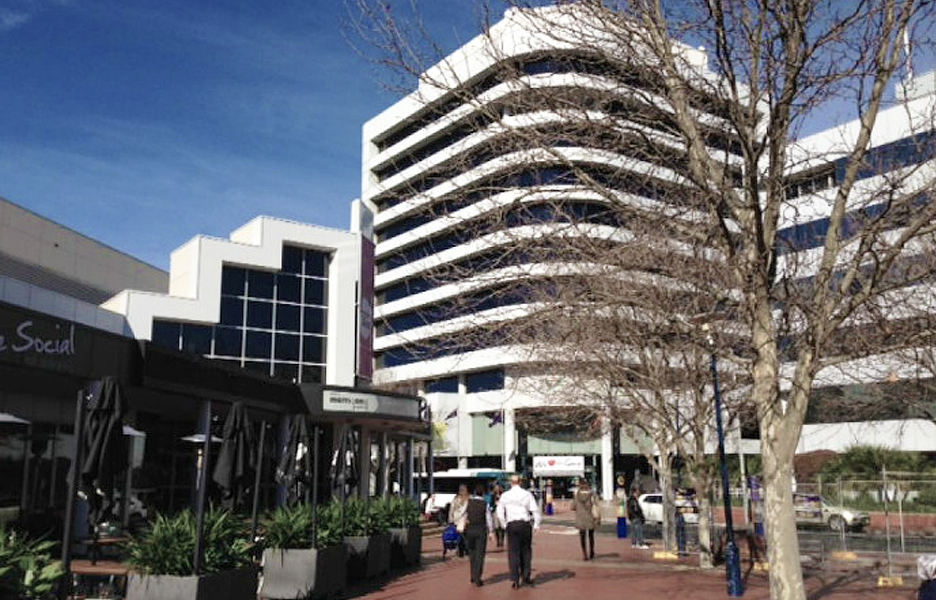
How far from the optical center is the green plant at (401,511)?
16.8 m

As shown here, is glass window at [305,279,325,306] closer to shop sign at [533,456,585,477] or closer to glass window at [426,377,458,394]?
shop sign at [533,456,585,477]

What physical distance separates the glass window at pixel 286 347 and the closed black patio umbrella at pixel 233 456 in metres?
30.9

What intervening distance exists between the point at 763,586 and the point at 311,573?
26.1ft

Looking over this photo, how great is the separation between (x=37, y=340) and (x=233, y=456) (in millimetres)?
6018

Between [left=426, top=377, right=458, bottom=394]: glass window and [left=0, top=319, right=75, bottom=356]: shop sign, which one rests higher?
[left=426, top=377, right=458, bottom=394]: glass window

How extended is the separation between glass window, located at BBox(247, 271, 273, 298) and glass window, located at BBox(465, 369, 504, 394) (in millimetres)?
23580

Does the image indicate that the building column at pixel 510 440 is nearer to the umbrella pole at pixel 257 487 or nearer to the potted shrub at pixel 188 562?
the umbrella pole at pixel 257 487

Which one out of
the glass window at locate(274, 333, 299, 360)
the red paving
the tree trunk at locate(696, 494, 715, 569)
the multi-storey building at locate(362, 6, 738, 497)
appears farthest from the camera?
the glass window at locate(274, 333, 299, 360)

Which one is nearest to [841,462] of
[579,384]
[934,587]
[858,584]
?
[579,384]

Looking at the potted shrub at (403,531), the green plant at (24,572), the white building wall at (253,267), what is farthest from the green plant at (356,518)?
the white building wall at (253,267)

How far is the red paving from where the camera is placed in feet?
43.9

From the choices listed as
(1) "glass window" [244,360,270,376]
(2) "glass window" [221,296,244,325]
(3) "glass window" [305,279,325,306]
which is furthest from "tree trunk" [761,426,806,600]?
(3) "glass window" [305,279,325,306]

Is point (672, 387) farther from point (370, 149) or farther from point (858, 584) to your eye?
point (370, 149)

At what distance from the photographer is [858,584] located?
15.2 m
